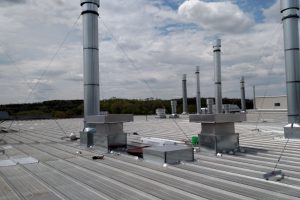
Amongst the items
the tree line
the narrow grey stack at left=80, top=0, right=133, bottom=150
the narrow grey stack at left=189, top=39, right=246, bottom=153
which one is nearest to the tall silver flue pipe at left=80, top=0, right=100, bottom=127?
the narrow grey stack at left=80, top=0, right=133, bottom=150

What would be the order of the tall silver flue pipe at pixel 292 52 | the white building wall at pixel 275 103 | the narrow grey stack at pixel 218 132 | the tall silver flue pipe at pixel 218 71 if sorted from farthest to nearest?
the white building wall at pixel 275 103 → the tall silver flue pipe at pixel 218 71 → the tall silver flue pipe at pixel 292 52 → the narrow grey stack at pixel 218 132

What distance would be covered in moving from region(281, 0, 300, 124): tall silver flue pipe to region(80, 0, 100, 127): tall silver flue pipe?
27.5 ft

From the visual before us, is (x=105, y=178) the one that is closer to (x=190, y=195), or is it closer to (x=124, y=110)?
(x=190, y=195)

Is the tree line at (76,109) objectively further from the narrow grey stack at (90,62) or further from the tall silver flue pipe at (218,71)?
the narrow grey stack at (90,62)

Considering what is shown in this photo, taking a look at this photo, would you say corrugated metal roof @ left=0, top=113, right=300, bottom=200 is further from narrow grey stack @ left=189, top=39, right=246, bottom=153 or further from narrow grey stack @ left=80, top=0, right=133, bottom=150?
narrow grey stack @ left=80, top=0, right=133, bottom=150

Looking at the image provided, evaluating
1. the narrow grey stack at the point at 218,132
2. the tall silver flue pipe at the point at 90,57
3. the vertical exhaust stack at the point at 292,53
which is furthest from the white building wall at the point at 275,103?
the narrow grey stack at the point at 218,132

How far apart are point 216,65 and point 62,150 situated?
2670 centimetres

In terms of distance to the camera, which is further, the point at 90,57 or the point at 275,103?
the point at 275,103

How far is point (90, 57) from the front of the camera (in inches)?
523

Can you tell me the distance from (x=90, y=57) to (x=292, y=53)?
8853mm

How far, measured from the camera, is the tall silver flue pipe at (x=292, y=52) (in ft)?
44.9


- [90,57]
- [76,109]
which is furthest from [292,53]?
[76,109]

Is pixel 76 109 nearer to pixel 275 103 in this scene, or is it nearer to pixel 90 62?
pixel 275 103

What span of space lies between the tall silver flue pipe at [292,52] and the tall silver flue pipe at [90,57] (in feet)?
27.5
